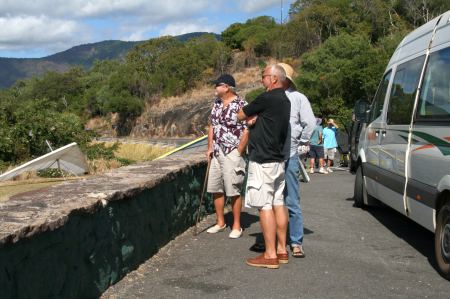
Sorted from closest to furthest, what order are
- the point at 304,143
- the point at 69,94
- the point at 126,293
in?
the point at 126,293 → the point at 304,143 → the point at 69,94

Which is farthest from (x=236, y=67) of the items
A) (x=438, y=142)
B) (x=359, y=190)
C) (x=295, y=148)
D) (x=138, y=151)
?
(x=438, y=142)

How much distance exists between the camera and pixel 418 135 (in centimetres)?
606

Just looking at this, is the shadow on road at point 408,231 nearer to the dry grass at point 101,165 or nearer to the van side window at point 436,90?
the van side window at point 436,90

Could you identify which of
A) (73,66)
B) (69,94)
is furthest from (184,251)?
(73,66)

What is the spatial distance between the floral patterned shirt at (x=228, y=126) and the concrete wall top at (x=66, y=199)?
625 mm

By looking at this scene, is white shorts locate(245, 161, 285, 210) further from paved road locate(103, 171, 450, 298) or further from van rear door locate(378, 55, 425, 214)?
van rear door locate(378, 55, 425, 214)

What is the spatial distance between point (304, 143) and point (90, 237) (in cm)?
253

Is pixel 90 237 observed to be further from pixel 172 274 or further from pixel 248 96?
pixel 248 96

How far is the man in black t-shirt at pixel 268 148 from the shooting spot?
5590 mm

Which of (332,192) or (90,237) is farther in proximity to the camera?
(332,192)

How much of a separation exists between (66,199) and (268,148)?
1.95 m

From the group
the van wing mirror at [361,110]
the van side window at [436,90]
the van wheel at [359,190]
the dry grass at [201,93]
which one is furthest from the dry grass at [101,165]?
the dry grass at [201,93]

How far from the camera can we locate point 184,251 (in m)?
6.41

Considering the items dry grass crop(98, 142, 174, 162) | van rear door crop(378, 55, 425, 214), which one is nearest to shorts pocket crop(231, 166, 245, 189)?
van rear door crop(378, 55, 425, 214)
